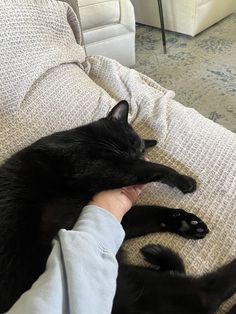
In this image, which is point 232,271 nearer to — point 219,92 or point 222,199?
point 222,199

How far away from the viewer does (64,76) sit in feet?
3.85

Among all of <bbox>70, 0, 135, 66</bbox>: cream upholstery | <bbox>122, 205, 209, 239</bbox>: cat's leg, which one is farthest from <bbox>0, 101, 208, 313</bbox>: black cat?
<bbox>70, 0, 135, 66</bbox>: cream upholstery

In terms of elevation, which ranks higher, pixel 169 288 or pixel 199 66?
pixel 169 288

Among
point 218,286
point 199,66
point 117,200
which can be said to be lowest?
point 199,66

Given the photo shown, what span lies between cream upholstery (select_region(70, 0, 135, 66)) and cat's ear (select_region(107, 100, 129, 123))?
102 centimetres

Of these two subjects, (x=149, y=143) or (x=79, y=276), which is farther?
(x=149, y=143)

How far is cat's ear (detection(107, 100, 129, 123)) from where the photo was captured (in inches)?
41.5

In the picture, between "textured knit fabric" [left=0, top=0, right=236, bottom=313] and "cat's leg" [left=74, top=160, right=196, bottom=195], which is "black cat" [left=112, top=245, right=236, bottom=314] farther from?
"cat's leg" [left=74, top=160, right=196, bottom=195]

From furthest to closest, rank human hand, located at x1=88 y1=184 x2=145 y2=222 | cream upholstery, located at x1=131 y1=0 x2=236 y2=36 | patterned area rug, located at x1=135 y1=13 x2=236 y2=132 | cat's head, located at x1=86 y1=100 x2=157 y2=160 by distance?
cream upholstery, located at x1=131 y1=0 x2=236 y2=36 → patterned area rug, located at x1=135 y1=13 x2=236 y2=132 → cat's head, located at x1=86 y1=100 x2=157 y2=160 → human hand, located at x1=88 y1=184 x2=145 y2=222

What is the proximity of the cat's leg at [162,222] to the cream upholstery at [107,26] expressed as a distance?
1319 mm

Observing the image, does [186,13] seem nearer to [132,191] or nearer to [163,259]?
[132,191]

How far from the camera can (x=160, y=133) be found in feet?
3.56

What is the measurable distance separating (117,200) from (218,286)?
0.29 metres

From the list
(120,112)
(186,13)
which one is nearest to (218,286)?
(120,112)
